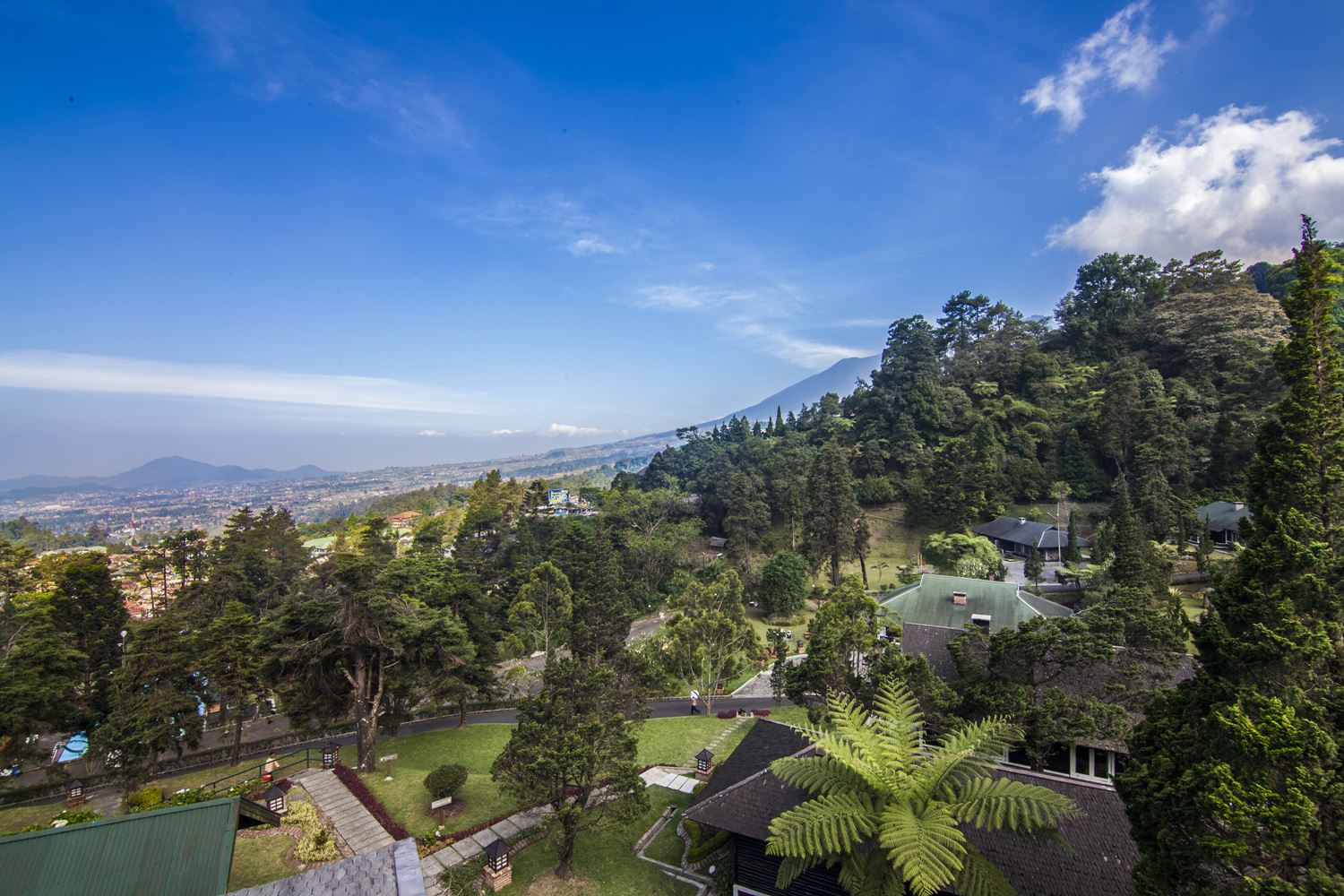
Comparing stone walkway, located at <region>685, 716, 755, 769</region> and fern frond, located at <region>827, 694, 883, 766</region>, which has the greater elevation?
fern frond, located at <region>827, 694, 883, 766</region>

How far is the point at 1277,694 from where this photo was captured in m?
6.38

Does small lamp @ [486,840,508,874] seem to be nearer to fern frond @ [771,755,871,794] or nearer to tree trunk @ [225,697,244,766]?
fern frond @ [771,755,871,794]

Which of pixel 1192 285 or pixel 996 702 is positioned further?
pixel 1192 285

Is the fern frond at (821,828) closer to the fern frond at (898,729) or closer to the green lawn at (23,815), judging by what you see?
the fern frond at (898,729)

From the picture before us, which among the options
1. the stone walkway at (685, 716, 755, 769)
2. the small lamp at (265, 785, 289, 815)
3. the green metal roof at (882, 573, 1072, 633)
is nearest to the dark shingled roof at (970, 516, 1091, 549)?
the green metal roof at (882, 573, 1072, 633)

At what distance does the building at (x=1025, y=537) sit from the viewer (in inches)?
1486

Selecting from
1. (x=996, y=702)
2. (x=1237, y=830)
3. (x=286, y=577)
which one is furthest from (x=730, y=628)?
(x=286, y=577)

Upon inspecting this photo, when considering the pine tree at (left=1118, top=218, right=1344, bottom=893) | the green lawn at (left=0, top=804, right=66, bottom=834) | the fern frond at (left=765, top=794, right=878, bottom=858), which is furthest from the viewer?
the green lawn at (left=0, top=804, right=66, bottom=834)

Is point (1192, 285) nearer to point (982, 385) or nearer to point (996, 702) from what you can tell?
point (982, 385)

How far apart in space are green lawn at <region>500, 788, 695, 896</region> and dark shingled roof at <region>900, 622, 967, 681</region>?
9.59m

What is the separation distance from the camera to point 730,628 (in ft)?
79.8

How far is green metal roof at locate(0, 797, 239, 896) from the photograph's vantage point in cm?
732

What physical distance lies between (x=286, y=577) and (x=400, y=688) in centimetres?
2616

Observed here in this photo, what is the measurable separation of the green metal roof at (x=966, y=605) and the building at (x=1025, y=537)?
16.0 m
